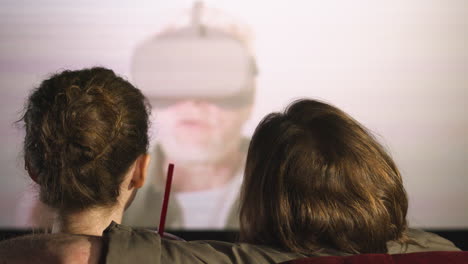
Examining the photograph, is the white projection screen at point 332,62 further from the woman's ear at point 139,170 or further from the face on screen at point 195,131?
the woman's ear at point 139,170

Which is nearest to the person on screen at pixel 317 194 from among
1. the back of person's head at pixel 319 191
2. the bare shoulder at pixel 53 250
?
the back of person's head at pixel 319 191

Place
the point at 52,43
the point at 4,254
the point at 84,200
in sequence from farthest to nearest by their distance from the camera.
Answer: the point at 52,43
the point at 84,200
the point at 4,254

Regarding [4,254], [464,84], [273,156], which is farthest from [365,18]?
[4,254]

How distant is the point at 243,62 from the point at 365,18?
1.51 feet

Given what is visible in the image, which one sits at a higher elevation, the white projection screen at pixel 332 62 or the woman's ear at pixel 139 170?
the white projection screen at pixel 332 62

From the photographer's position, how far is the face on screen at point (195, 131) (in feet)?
6.80

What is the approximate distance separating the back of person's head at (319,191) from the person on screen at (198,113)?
104cm

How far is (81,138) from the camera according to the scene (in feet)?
2.97

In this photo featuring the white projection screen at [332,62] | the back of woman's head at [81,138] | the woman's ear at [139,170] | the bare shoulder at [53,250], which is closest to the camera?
the bare shoulder at [53,250]

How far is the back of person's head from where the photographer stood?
38.4 inches

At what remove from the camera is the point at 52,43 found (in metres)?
2.07

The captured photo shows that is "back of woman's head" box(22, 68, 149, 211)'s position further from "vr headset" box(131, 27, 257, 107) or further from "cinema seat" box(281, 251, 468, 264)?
"vr headset" box(131, 27, 257, 107)

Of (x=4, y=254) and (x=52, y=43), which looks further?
(x=52, y=43)

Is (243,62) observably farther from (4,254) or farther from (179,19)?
(4,254)
